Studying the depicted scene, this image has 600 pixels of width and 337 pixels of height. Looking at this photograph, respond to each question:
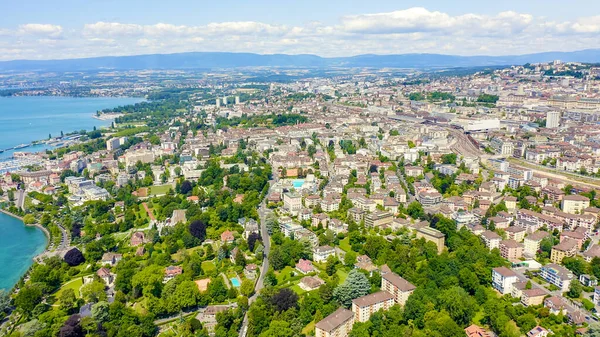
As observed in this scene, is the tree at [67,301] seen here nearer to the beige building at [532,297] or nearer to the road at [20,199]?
the road at [20,199]

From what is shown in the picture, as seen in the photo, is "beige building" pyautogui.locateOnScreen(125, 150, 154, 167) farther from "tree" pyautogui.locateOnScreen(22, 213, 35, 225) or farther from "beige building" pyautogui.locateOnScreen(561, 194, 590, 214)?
"beige building" pyautogui.locateOnScreen(561, 194, 590, 214)

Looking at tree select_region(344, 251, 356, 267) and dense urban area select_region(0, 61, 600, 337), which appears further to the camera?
tree select_region(344, 251, 356, 267)

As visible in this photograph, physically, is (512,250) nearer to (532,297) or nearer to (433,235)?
(433,235)

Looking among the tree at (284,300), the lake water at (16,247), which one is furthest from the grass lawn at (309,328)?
the lake water at (16,247)

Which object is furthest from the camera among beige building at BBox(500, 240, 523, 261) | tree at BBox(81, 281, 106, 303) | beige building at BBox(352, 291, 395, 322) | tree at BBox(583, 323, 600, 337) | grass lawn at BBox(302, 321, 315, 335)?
beige building at BBox(500, 240, 523, 261)

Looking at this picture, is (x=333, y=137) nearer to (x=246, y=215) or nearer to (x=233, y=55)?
(x=246, y=215)

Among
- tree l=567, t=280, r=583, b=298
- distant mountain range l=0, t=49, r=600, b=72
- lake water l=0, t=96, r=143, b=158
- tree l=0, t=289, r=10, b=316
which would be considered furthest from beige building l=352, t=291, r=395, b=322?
distant mountain range l=0, t=49, r=600, b=72
